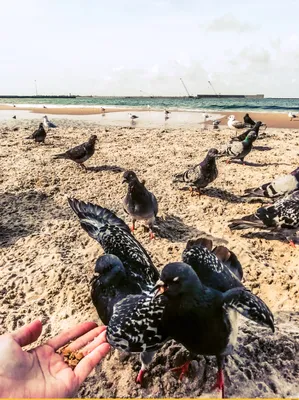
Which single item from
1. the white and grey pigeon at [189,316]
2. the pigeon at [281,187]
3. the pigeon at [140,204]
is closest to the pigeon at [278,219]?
the pigeon at [281,187]

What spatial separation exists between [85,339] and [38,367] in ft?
1.74

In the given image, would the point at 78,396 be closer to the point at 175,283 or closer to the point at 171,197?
the point at 175,283

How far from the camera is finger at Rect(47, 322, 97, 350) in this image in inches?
110

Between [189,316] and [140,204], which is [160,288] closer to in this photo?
[189,316]

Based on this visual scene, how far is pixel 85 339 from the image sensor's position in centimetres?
296

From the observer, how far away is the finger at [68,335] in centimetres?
279

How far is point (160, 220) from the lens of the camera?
6.58 metres

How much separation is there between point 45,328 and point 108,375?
3.37 feet

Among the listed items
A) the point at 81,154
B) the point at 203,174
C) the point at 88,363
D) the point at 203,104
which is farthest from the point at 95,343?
the point at 203,104

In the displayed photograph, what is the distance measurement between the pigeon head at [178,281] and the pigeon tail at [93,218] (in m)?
1.75

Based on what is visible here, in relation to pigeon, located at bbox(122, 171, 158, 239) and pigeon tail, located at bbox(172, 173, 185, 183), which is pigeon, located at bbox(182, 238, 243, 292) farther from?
pigeon tail, located at bbox(172, 173, 185, 183)

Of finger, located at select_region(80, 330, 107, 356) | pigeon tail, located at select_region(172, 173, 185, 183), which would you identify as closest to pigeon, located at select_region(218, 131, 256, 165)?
pigeon tail, located at select_region(172, 173, 185, 183)

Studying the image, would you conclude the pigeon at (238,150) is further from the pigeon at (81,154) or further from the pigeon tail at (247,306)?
the pigeon tail at (247,306)

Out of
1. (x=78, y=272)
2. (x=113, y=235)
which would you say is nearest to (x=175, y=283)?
Answer: (x=113, y=235)
